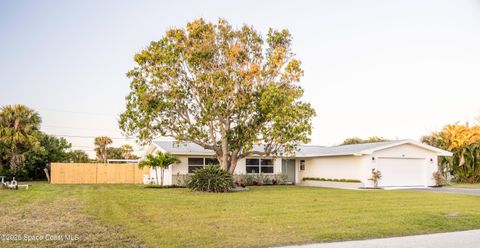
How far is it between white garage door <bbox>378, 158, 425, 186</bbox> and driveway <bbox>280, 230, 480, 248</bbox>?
18.5m

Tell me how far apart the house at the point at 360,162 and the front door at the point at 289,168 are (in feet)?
3.12

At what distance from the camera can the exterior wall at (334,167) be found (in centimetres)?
2792

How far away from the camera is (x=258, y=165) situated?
32.1m

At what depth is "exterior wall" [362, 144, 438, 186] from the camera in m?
27.1

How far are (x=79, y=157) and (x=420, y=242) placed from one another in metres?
46.1

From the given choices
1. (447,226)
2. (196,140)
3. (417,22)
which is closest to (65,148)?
(196,140)

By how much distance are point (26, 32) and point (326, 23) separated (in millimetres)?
14090

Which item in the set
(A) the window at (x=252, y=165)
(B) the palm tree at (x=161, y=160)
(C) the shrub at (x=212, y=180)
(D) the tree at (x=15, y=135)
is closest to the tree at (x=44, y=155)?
(D) the tree at (x=15, y=135)

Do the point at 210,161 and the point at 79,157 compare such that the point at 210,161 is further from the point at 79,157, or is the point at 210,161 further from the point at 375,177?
the point at 79,157

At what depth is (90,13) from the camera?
1928 centimetres

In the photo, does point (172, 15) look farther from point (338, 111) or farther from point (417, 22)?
point (338, 111)

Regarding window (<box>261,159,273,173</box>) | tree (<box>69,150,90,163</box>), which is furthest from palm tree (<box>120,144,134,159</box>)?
window (<box>261,159,273,173</box>)

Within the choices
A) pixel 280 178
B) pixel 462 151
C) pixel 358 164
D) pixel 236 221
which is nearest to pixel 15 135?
pixel 280 178

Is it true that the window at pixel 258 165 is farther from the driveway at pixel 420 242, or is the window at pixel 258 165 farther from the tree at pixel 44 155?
the driveway at pixel 420 242
